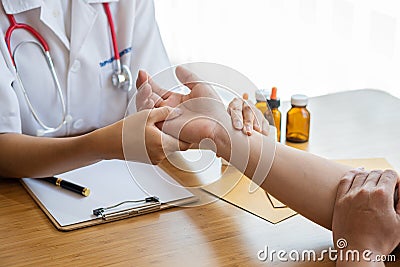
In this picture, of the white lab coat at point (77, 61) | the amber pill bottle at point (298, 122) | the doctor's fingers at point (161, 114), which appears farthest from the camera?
the amber pill bottle at point (298, 122)

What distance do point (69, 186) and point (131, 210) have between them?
15 cm

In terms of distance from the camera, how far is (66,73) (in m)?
1.38

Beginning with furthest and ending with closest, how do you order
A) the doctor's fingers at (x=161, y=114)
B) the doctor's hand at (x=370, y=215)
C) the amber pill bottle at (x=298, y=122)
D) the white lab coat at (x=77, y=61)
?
the amber pill bottle at (x=298, y=122) → the white lab coat at (x=77, y=61) → the doctor's fingers at (x=161, y=114) → the doctor's hand at (x=370, y=215)

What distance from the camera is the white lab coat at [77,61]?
4.20ft

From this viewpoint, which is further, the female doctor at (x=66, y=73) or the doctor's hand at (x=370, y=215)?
the female doctor at (x=66, y=73)

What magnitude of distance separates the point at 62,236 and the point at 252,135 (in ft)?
1.14

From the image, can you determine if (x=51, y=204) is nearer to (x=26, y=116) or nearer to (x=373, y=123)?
(x=26, y=116)

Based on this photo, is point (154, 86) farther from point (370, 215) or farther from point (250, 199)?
point (370, 215)

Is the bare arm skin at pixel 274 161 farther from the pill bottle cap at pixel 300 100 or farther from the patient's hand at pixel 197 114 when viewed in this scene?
the pill bottle cap at pixel 300 100

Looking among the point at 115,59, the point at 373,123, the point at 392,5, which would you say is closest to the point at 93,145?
the point at 115,59

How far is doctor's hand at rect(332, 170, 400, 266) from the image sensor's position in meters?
0.90

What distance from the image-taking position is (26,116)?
1.34 meters

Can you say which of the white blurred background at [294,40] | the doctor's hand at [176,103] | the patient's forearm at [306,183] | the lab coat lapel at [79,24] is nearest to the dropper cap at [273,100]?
the doctor's hand at [176,103]

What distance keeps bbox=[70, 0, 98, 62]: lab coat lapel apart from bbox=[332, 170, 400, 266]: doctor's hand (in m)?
0.67
